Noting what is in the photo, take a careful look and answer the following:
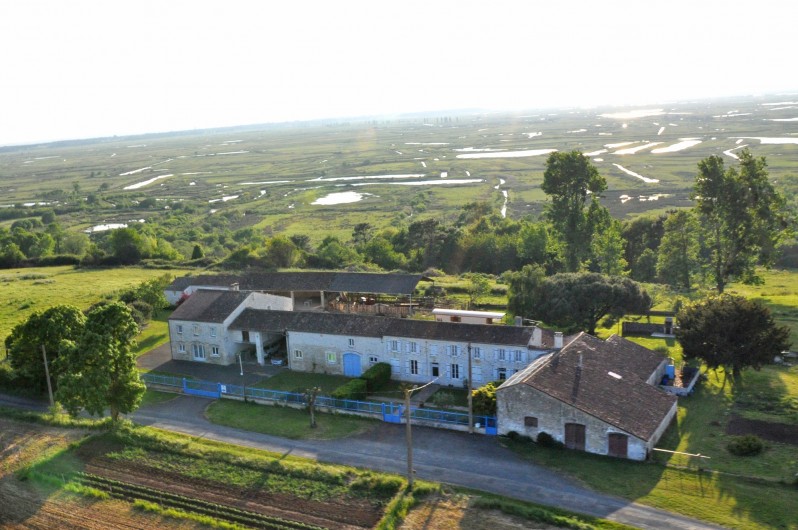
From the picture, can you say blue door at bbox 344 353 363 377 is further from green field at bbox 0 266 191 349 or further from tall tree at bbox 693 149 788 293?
tall tree at bbox 693 149 788 293

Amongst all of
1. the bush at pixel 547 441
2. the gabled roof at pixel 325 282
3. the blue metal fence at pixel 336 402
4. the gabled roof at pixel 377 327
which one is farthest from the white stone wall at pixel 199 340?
the bush at pixel 547 441

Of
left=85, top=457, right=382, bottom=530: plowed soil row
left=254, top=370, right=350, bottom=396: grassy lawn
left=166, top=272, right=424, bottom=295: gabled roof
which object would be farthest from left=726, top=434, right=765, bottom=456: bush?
left=166, top=272, right=424, bottom=295: gabled roof

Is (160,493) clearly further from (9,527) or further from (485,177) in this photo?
(485,177)

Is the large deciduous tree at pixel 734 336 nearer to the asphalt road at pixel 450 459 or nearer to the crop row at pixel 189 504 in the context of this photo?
the asphalt road at pixel 450 459

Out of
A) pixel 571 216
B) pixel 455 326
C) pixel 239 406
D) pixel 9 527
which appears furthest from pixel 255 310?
pixel 571 216

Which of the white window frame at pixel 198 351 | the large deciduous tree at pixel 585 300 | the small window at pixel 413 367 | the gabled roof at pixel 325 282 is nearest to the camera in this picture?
the small window at pixel 413 367

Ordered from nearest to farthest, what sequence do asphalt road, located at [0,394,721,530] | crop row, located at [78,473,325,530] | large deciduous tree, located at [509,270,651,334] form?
crop row, located at [78,473,325,530], asphalt road, located at [0,394,721,530], large deciduous tree, located at [509,270,651,334]
